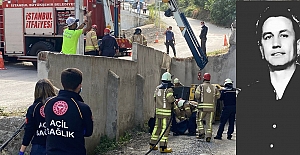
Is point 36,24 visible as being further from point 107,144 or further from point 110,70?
point 107,144

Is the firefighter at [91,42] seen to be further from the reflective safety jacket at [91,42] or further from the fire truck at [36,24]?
the fire truck at [36,24]

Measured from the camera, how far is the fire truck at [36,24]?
1623 centimetres

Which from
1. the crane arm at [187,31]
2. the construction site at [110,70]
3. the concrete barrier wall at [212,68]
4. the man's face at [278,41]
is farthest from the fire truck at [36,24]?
the man's face at [278,41]

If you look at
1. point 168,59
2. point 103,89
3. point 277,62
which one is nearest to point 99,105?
point 103,89

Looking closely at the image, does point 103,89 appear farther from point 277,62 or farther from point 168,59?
point 168,59

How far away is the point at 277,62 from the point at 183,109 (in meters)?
7.72

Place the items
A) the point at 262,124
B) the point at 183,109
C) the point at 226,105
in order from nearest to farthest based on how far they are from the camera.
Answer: the point at 262,124
the point at 226,105
the point at 183,109

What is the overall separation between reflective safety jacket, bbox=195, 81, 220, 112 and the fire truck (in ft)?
21.2

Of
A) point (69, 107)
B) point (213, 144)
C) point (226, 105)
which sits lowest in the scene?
point (213, 144)

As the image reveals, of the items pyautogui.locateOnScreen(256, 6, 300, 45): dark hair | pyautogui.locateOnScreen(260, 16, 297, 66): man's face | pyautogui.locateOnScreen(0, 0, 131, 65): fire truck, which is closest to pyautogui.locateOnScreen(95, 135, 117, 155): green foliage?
pyautogui.locateOnScreen(260, 16, 297, 66): man's face

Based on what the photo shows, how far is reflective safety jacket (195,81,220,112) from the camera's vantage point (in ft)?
34.9

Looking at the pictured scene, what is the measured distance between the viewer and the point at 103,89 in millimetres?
9172

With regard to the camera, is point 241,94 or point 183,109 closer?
point 241,94

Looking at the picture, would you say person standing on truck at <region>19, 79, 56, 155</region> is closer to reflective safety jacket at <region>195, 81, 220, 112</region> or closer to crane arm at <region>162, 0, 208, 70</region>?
reflective safety jacket at <region>195, 81, 220, 112</region>
